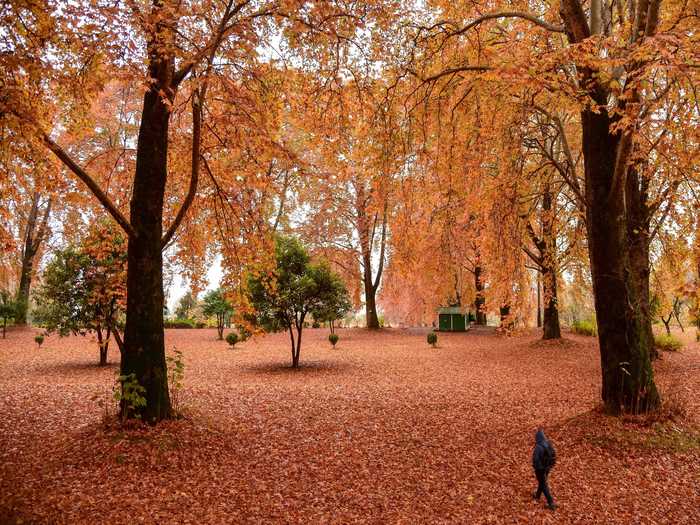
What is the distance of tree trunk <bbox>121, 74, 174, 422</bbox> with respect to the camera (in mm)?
5855

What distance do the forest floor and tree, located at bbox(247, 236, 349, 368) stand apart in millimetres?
2894

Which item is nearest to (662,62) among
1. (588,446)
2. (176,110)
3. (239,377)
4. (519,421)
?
(588,446)

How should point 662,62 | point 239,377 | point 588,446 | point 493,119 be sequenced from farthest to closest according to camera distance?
point 239,377 → point 493,119 → point 588,446 → point 662,62

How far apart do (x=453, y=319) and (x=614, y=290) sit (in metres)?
19.9

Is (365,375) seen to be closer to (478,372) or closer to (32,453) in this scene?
(478,372)

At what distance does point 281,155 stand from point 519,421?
222 inches

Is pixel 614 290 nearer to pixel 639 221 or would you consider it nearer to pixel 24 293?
pixel 639 221

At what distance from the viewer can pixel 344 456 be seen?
5500 millimetres

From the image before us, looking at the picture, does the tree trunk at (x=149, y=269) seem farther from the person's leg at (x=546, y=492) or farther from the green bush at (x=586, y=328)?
the green bush at (x=586, y=328)

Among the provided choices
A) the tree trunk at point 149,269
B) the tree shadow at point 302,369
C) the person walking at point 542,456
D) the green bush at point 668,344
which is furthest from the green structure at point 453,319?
the person walking at point 542,456

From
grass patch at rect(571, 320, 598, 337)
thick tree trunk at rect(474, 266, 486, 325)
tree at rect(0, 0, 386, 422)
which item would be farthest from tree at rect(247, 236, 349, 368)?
grass patch at rect(571, 320, 598, 337)

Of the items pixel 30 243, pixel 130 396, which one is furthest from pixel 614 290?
pixel 30 243

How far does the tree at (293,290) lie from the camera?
12.6 m

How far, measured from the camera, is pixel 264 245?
758 cm
